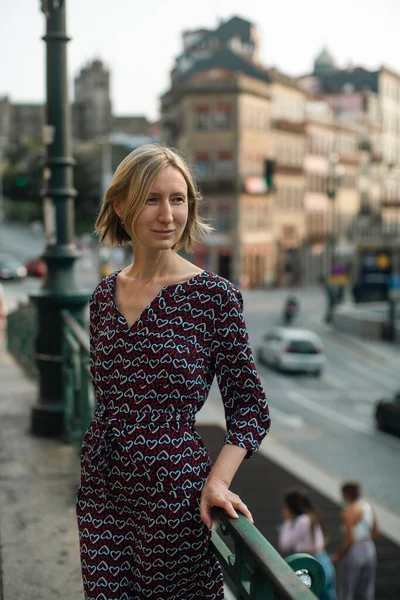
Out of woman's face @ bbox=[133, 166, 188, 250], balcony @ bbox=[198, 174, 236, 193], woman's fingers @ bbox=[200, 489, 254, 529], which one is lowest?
woman's fingers @ bbox=[200, 489, 254, 529]

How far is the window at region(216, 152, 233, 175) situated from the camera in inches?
2621

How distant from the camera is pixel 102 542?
264cm

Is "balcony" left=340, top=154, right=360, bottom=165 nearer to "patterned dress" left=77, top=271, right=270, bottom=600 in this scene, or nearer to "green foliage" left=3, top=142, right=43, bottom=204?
"green foliage" left=3, top=142, right=43, bottom=204

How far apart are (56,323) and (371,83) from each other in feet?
299

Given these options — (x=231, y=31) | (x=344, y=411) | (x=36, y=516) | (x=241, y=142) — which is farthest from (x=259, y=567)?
(x=231, y=31)

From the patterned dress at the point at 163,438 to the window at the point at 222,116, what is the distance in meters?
64.0

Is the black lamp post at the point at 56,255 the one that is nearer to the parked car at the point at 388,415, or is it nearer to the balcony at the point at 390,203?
the parked car at the point at 388,415

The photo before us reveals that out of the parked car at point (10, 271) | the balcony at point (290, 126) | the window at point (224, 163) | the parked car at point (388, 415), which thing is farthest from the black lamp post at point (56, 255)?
the balcony at point (290, 126)

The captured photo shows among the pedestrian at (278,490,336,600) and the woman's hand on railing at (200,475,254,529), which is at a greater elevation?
the woman's hand on railing at (200,475,254,529)

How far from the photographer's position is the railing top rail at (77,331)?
17.7 feet

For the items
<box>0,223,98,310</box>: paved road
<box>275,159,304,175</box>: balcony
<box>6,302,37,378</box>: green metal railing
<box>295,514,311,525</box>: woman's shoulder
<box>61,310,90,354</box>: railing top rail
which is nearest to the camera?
<box>61,310,90,354</box>: railing top rail

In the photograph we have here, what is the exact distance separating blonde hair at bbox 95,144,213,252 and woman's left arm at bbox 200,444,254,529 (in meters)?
0.61

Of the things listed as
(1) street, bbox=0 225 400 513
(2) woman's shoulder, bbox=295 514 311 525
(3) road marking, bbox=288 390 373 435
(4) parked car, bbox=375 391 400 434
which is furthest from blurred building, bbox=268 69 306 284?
(2) woman's shoulder, bbox=295 514 311 525

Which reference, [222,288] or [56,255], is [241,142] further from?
Answer: [222,288]
